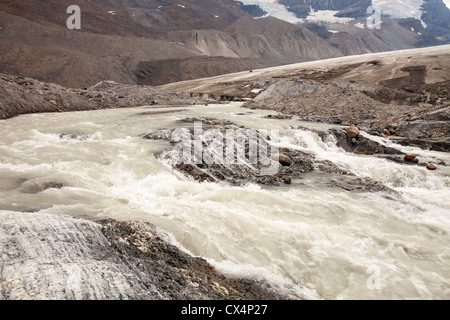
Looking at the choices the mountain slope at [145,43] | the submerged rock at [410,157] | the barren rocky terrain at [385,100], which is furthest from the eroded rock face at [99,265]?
the mountain slope at [145,43]

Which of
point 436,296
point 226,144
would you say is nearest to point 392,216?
point 436,296

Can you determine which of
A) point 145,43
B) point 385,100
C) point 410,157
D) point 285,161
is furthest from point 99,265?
point 145,43

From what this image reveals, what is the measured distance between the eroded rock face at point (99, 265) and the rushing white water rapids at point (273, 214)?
1.53ft

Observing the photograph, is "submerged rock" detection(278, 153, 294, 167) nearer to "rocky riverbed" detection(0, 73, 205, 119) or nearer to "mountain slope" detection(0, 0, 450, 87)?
"rocky riverbed" detection(0, 73, 205, 119)

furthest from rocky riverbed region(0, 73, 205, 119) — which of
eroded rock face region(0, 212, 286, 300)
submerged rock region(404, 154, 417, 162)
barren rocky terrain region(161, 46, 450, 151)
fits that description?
submerged rock region(404, 154, 417, 162)

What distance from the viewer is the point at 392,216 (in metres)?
5.95

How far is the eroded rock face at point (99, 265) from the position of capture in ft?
8.18

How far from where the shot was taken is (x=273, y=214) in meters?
5.62

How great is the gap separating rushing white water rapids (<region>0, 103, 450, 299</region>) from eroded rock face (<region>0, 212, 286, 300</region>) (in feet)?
1.53

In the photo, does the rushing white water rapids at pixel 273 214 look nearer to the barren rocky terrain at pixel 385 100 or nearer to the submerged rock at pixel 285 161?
the submerged rock at pixel 285 161

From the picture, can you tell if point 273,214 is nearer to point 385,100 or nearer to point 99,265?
point 99,265

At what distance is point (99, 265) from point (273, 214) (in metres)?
3.55

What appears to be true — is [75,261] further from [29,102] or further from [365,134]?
[29,102]

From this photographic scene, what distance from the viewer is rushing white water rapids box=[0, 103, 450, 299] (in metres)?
3.90
